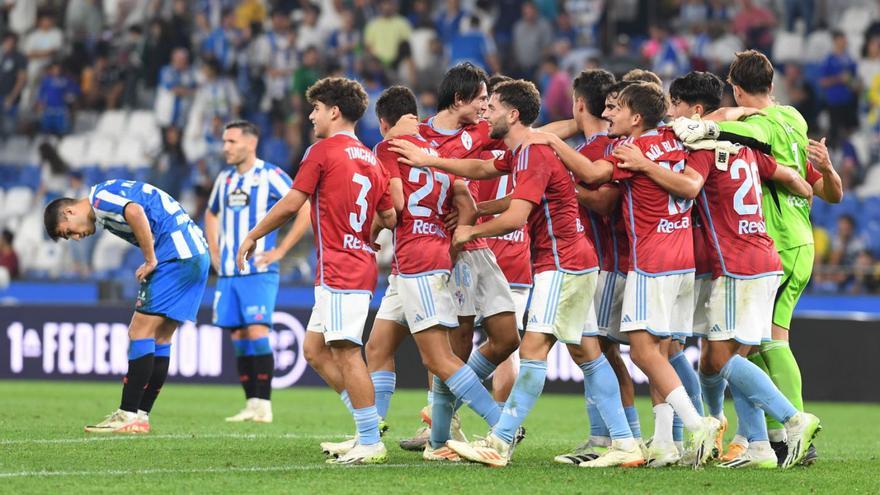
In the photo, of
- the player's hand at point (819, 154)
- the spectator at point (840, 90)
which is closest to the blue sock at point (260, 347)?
the player's hand at point (819, 154)

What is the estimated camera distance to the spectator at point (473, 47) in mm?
20875

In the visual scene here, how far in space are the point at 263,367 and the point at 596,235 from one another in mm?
3940

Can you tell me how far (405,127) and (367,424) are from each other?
6.09 ft

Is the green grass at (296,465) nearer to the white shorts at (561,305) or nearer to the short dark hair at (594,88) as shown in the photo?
the white shorts at (561,305)

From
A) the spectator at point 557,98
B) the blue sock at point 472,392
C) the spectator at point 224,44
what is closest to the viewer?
the blue sock at point 472,392

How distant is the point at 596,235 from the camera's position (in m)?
8.35

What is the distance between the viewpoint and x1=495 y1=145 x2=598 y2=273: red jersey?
300 inches

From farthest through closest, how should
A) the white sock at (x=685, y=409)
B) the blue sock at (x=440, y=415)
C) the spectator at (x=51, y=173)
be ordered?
the spectator at (x=51, y=173), the blue sock at (x=440, y=415), the white sock at (x=685, y=409)

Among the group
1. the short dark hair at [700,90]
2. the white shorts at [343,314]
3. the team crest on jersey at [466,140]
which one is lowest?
the white shorts at [343,314]

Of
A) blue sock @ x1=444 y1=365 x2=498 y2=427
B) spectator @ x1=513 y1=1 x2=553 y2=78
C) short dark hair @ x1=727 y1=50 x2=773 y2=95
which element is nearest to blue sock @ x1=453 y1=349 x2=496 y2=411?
blue sock @ x1=444 y1=365 x2=498 y2=427

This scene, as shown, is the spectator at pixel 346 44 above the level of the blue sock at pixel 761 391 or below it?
above

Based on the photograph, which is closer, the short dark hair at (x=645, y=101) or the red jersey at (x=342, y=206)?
the red jersey at (x=342, y=206)

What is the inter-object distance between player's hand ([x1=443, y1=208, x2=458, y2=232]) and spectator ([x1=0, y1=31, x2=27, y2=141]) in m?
16.2

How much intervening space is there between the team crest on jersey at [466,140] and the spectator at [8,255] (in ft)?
38.2
